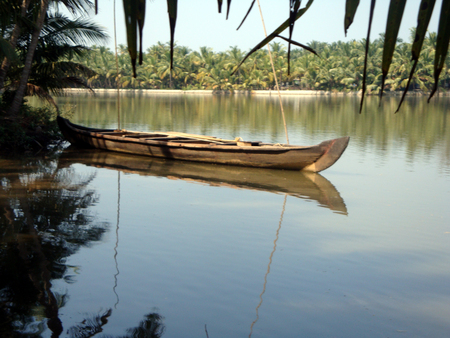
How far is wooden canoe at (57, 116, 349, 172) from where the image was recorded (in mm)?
10281

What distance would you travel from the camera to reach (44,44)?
13.1 meters

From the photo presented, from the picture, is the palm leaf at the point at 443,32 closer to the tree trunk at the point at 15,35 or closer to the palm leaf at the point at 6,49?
the palm leaf at the point at 6,49

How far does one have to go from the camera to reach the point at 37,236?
5.64 m

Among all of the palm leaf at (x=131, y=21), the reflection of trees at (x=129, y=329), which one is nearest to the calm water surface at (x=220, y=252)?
the reflection of trees at (x=129, y=329)

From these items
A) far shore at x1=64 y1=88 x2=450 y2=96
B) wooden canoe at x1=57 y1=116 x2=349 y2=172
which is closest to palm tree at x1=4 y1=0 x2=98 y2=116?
wooden canoe at x1=57 y1=116 x2=349 y2=172

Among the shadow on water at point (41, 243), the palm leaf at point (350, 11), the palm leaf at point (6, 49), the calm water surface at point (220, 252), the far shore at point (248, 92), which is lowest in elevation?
the calm water surface at point (220, 252)

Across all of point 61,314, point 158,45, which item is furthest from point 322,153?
point 158,45

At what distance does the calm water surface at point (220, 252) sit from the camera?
3.83 metres

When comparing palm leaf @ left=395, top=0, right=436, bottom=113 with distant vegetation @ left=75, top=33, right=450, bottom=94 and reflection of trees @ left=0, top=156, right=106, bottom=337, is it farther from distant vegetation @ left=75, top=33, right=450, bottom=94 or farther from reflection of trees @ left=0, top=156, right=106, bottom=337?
distant vegetation @ left=75, top=33, right=450, bottom=94

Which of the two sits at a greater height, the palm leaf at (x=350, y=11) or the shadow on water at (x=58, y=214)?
the palm leaf at (x=350, y=11)

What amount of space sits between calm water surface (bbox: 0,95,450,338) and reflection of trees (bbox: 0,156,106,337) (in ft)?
0.06

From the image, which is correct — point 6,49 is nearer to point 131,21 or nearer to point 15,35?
point 15,35

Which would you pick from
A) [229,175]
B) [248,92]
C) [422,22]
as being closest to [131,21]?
[422,22]

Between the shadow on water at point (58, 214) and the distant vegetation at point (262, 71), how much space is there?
5396 cm
